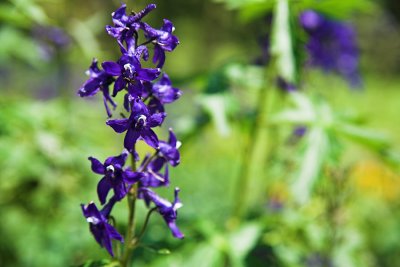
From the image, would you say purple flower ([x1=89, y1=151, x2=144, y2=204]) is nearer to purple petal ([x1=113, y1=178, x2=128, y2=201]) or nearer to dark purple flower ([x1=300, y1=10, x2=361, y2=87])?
purple petal ([x1=113, y1=178, x2=128, y2=201])

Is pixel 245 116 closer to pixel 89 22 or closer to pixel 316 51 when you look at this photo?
pixel 316 51

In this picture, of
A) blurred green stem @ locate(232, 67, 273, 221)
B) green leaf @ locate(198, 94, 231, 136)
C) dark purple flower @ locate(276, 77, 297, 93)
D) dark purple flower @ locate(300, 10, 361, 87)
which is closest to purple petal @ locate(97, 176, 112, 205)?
green leaf @ locate(198, 94, 231, 136)

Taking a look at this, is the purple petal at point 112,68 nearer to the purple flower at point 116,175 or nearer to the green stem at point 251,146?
the purple flower at point 116,175

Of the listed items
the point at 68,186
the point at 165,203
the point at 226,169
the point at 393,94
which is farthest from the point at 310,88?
the point at 393,94

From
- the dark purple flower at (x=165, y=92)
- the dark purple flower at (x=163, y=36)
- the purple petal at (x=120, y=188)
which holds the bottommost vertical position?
the purple petal at (x=120, y=188)

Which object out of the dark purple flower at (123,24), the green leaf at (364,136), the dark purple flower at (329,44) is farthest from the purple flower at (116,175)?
the dark purple flower at (329,44)

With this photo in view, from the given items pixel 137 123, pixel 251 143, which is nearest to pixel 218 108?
pixel 251 143
